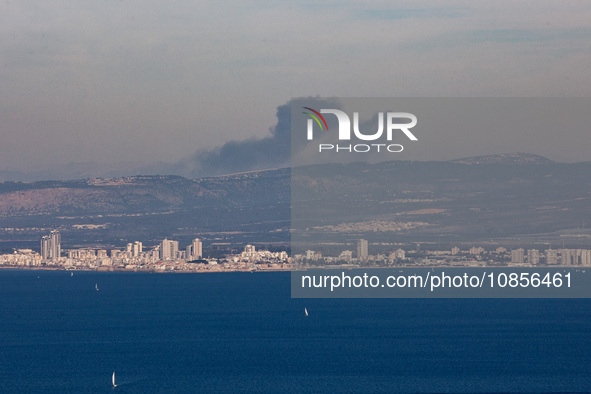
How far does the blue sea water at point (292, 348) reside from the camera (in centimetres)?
7562

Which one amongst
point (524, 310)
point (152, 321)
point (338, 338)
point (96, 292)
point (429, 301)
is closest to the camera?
point (338, 338)

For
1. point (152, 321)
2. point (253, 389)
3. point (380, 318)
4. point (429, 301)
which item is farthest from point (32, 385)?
point (429, 301)

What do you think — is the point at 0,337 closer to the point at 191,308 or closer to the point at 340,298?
the point at 191,308

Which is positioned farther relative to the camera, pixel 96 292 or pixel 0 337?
pixel 96 292

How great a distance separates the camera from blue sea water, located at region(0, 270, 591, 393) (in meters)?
75.6

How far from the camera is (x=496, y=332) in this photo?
112 m

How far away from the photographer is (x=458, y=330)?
114250mm

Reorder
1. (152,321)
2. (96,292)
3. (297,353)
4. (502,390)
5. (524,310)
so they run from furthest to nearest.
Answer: (96,292) < (524,310) < (152,321) < (297,353) < (502,390)

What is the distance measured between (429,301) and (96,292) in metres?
67.9

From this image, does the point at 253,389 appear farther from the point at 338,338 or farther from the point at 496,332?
the point at 496,332

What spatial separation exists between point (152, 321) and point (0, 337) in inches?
952

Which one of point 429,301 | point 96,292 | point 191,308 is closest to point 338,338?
point 191,308

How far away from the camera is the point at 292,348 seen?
96750mm

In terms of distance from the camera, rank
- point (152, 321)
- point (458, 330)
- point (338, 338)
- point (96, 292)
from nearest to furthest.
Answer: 1. point (338, 338)
2. point (458, 330)
3. point (152, 321)
4. point (96, 292)
